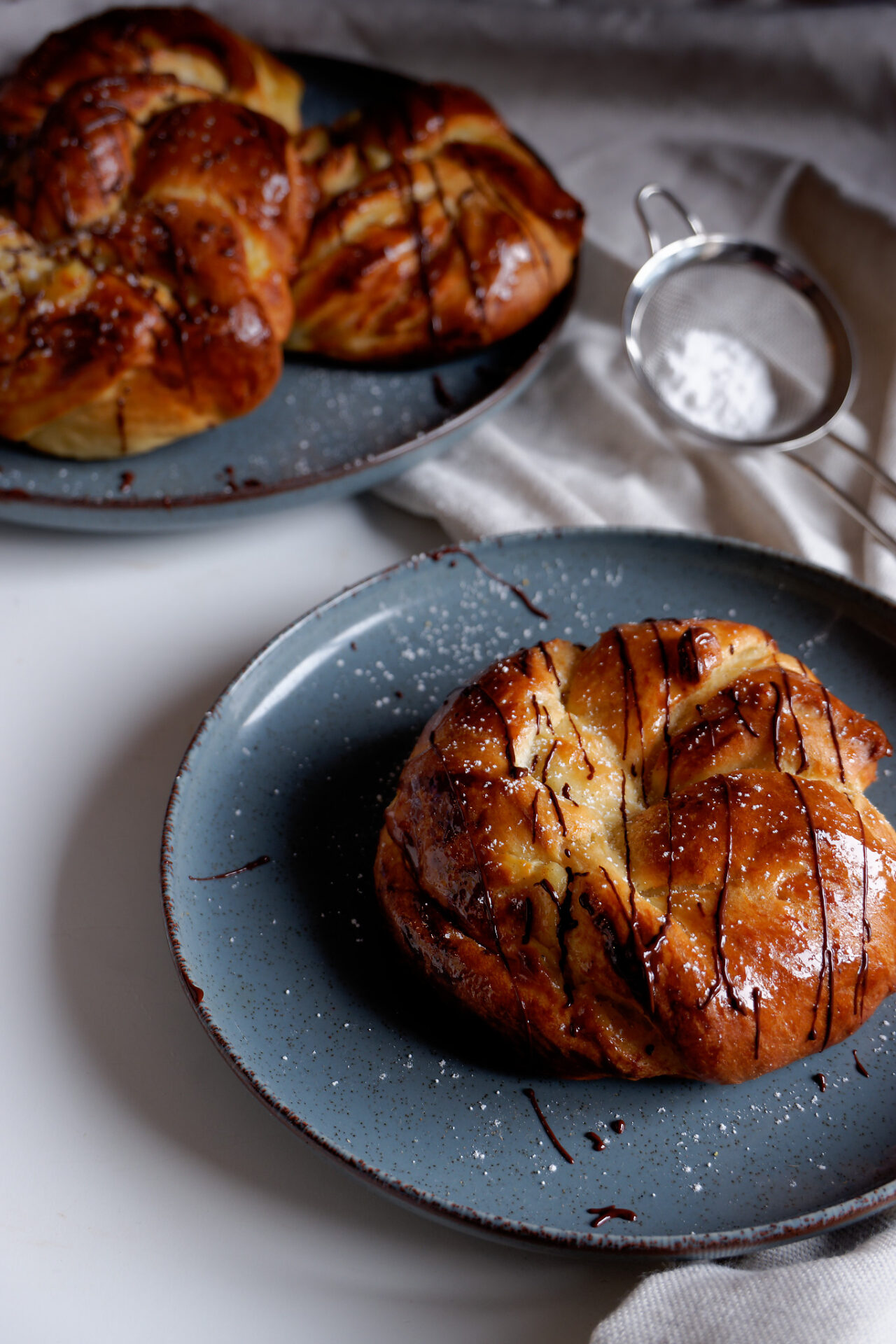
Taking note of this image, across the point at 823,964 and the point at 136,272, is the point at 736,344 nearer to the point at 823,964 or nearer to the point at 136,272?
the point at 136,272

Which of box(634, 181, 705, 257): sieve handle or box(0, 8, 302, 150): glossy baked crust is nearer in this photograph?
box(0, 8, 302, 150): glossy baked crust

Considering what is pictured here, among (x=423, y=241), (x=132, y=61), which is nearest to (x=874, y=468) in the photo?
(x=423, y=241)

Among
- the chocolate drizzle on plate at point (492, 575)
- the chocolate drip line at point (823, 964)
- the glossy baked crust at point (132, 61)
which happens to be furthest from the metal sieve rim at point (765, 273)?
the chocolate drip line at point (823, 964)

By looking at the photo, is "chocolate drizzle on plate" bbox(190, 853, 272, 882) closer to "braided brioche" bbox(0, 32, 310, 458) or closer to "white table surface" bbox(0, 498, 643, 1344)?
"white table surface" bbox(0, 498, 643, 1344)

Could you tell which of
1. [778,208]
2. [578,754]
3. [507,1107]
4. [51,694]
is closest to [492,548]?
[578,754]

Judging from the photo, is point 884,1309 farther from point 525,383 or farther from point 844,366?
point 844,366

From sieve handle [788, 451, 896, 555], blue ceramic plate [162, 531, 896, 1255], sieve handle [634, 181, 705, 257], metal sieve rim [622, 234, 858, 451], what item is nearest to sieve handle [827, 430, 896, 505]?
sieve handle [788, 451, 896, 555]
